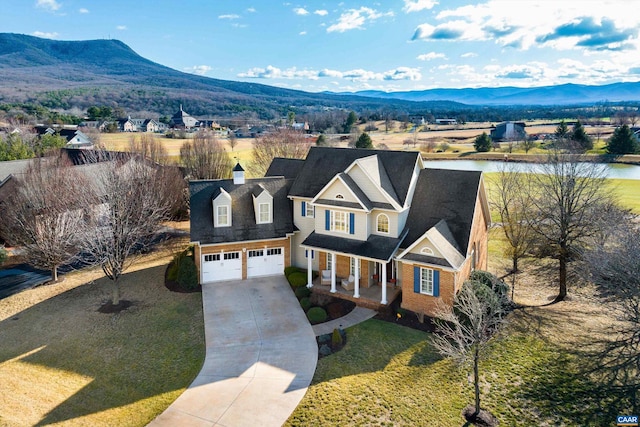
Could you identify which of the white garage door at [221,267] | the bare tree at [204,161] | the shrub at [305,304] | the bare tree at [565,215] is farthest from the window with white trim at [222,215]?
the bare tree at [204,161]

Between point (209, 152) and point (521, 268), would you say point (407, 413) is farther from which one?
point (209, 152)

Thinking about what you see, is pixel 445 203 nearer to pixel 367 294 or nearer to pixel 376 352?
pixel 367 294

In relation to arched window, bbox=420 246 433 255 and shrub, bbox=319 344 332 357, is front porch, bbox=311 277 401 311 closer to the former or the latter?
arched window, bbox=420 246 433 255

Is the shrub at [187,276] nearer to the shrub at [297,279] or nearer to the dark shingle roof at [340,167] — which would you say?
the shrub at [297,279]

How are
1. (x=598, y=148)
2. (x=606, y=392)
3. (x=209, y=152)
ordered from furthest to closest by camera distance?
(x=598, y=148) < (x=209, y=152) < (x=606, y=392)

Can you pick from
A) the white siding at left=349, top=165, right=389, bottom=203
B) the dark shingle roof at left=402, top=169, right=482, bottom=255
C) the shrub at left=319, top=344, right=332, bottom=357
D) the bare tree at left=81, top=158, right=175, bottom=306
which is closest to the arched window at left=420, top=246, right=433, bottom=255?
the dark shingle roof at left=402, top=169, right=482, bottom=255

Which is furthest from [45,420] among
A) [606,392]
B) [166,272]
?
[606,392]
